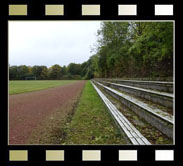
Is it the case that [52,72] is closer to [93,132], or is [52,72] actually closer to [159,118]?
[93,132]

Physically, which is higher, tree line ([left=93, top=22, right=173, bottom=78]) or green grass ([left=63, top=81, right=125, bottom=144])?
tree line ([left=93, top=22, right=173, bottom=78])

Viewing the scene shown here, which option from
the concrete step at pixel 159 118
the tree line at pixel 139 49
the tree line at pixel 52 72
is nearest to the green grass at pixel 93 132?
the concrete step at pixel 159 118

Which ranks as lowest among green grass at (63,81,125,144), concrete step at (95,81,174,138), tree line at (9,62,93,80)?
green grass at (63,81,125,144)

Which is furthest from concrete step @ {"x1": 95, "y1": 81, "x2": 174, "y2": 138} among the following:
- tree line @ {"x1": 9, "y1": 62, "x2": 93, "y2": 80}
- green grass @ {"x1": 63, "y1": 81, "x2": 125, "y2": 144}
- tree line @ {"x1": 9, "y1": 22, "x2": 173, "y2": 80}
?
tree line @ {"x1": 9, "y1": 62, "x2": 93, "y2": 80}

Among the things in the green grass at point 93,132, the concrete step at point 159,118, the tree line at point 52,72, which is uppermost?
the tree line at point 52,72

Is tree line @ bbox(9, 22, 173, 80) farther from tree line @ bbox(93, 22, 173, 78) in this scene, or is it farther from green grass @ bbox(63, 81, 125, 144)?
green grass @ bbox(63, 81, 125, 144)

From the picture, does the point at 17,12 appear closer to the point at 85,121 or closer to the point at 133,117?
the point at 85,121

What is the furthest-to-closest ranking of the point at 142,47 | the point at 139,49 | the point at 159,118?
the point at 142,47 → the point at 139,49 → the point at 159,118

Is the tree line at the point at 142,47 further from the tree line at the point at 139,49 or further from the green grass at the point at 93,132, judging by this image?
the green grass at the point at 93,132

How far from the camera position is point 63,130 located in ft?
8.36

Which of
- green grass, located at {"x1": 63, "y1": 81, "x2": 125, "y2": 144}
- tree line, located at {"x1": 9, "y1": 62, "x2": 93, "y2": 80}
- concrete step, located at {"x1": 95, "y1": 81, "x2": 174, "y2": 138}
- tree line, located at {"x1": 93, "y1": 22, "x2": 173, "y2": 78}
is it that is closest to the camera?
concrete step, located at {"x1": 95, "y1": 81, "x2": 174, "y2": 138}

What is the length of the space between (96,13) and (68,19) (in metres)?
0.35

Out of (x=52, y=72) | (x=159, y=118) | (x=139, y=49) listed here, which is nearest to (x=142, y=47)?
(x=139, y=49)
